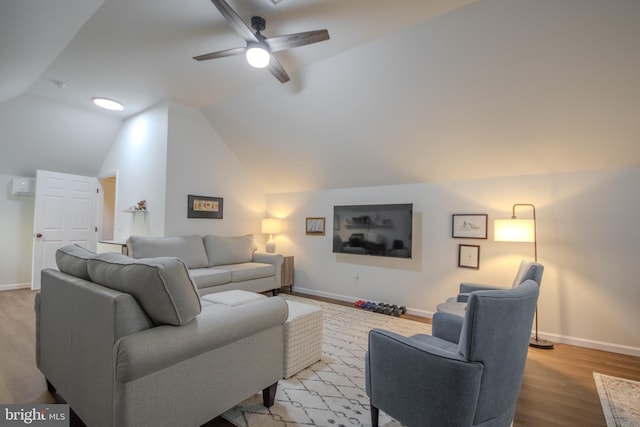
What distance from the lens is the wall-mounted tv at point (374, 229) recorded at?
4059mm

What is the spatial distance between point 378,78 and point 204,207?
3266 millimetres

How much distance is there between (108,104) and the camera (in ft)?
14.6

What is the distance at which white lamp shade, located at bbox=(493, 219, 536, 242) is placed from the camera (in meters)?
3.01

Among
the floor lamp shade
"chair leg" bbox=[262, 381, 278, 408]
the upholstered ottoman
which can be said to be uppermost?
the floor lamp shade

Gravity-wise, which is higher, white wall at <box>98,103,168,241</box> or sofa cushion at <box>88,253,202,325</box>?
white wall at <box>98,103,168,241</box>

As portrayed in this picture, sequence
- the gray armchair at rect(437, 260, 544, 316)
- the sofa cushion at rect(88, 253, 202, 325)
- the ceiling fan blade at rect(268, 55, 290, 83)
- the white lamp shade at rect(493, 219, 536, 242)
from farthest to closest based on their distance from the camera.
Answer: the white lamp shade at rect(493, 219, 536, 242) → the ceiling fan blade at rect(268, 55, 290, 83) → the gray armchair at rect(437, 260, 544, 316) → the sofa cushion at rect(88, 253, 202, 325)

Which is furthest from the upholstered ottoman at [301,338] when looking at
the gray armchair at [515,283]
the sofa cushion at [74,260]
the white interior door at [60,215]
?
the white interior door at [60,215]

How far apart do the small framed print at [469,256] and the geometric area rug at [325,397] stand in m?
1.59

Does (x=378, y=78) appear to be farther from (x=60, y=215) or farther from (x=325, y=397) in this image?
(x=60, y=215)

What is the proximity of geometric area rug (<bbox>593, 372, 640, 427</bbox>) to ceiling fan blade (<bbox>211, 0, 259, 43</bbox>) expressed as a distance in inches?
141

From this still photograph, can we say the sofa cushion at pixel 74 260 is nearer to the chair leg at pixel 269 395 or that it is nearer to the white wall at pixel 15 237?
the chair leg at pixel 269 395

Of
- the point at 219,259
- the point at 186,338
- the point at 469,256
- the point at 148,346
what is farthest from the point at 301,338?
the point at 219,259

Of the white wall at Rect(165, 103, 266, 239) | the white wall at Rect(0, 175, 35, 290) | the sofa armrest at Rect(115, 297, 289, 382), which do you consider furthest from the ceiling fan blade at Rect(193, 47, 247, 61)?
the white wall at Rect(0, 175, 35, 290)

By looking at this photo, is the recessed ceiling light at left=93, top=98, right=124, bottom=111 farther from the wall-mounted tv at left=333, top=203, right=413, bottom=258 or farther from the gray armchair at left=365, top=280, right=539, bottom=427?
the gray armchair at left=365, top=280, right=539, bottom=427
